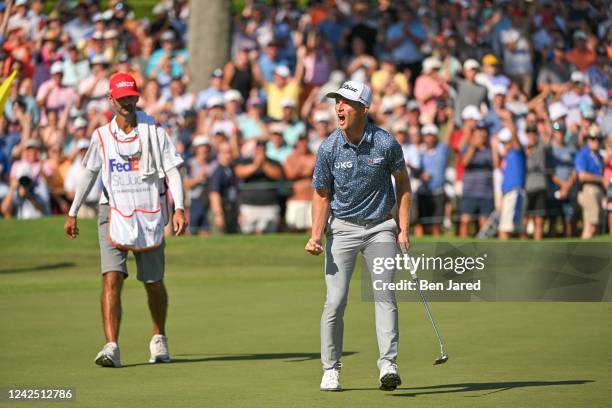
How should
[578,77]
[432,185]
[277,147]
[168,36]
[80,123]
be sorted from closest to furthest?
1. [432,185]
2. [277,147]
3. [578,77]
4. [80,123]
5. [168,36]

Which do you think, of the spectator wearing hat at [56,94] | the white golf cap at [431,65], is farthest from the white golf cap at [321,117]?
the spectator wearing hat at [56,94]

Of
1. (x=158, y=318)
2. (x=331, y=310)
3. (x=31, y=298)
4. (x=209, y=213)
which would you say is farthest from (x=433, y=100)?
(x=331, y=310)

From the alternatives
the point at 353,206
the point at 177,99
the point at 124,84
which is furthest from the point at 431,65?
the point at 353,206

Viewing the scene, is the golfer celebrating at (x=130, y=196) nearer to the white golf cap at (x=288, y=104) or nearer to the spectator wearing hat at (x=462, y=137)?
the spectator wearing hat at (x=462, y=137)

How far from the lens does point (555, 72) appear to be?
24234 millimetres

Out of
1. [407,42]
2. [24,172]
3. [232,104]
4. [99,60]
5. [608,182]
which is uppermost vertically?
[407,42]

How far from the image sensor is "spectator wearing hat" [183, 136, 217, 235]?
2116 cm

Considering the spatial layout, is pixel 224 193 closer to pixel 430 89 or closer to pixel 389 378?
pixel 430 89

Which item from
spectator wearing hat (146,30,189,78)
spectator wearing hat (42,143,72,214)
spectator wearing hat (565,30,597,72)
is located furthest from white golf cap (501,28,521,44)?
spectator wearing hat (42,143,72,214)

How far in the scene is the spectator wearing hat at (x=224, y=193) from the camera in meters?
21.0

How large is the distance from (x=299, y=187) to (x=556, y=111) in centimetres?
403

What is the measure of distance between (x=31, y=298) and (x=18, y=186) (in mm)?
6958

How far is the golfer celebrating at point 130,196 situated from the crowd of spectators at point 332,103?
31.7 ft

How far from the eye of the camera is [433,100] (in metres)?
23.6
